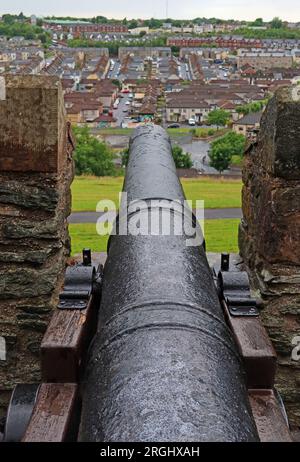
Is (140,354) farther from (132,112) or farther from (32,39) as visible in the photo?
(32,39)

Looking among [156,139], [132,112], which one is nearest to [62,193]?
[156,139]

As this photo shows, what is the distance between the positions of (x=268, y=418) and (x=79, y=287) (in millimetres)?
937

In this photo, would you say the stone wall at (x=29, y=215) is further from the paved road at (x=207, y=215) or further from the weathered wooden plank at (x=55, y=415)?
the paved road at (x=207, y=215)

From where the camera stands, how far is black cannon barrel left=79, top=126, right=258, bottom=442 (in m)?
1.43

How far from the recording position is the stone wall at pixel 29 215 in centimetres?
298

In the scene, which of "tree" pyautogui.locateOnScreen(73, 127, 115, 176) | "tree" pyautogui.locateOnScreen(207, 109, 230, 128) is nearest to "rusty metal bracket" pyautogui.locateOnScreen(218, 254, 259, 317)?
"tree" pyautogui.locateOnScreen(73, 127, 115, 176)

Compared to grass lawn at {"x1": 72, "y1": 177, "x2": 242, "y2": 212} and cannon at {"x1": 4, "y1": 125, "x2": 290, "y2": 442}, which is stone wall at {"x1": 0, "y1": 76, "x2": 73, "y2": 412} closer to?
cannon at {"x1": 4, "y1": 125, "x2": 290, "y2": 442}

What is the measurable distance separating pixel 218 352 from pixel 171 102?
64107 millimetres

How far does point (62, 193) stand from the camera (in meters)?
3.21

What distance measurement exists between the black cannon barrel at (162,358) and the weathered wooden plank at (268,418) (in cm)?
20

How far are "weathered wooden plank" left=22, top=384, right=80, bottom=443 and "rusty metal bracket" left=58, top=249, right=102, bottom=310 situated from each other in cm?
43

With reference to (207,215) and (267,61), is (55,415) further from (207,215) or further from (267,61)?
(267,61)

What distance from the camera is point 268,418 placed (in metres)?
1.99

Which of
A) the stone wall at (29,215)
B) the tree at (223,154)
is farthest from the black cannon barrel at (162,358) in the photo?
the tree at (223,154)
